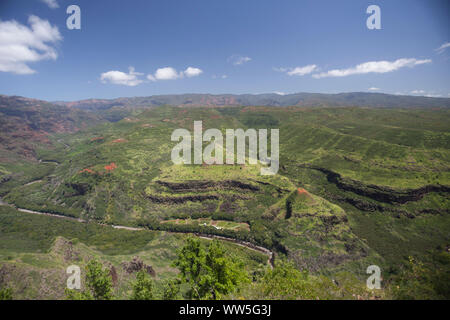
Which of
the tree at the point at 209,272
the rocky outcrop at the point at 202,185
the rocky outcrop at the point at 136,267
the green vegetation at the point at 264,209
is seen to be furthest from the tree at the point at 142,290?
the rocky outcrop at the point at 202,185

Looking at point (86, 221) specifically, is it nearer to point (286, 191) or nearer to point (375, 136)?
point (286, 191)

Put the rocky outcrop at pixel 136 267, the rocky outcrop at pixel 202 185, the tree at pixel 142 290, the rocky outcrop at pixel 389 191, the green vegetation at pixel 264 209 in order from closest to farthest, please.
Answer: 1. the tree at pixel 142 290
2. the rocky outcrop at pixel 136 267
3. the green vegetation at pixel 264 209
4. the rocky outcrop at pixel 389 191
5. the rocky outcrop at pixel 202 185

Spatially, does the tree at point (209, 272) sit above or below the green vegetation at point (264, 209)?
above

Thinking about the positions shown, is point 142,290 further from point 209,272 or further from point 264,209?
point 264,209

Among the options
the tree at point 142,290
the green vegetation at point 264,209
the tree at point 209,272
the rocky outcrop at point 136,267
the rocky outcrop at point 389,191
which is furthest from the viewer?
the rocky outcrop at point 389,191

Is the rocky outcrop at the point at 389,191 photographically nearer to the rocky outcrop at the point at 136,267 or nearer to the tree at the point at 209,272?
the rocky outcrop at the point at 136,267

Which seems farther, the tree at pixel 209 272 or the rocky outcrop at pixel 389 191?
the rocky outcrop at pixel 389 191

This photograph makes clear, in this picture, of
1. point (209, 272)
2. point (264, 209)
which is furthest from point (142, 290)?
point (264, 209)

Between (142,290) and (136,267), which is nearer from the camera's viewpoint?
(142,290)
